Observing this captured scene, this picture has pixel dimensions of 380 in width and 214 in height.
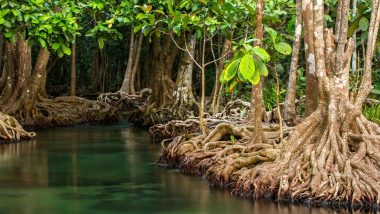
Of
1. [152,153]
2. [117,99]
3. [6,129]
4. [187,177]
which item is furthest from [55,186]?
[117,99]

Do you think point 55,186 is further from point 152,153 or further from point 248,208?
point 152,153

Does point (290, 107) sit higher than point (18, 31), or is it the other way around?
point (18, 31)

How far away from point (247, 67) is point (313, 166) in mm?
1496

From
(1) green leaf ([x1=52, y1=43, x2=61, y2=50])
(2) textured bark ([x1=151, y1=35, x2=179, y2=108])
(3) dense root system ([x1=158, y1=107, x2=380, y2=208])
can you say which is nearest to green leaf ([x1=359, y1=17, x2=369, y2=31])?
(3) dense root system ([x1=158, y1=107, x2=380, y2=208])

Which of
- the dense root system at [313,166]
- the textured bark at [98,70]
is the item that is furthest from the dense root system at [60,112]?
the dense root system at [313,166]

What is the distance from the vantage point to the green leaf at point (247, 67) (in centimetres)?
873

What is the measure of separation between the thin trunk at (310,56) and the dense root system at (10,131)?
7742 mm

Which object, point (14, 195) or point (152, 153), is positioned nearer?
point (14, 195)

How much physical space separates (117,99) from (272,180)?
1629cm

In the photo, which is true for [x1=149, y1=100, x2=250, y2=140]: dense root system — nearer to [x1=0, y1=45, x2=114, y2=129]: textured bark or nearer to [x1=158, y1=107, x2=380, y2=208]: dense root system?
[x1=158, y1=107, x2=380, y2=208]: dense root system

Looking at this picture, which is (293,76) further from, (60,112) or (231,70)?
(60,112)

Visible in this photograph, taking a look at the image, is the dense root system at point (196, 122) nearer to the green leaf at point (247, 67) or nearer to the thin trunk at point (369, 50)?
the thin trunk at point (369, 50)

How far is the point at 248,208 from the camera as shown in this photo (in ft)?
28.8

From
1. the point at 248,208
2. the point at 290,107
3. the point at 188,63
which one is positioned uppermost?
the point at 188,63
